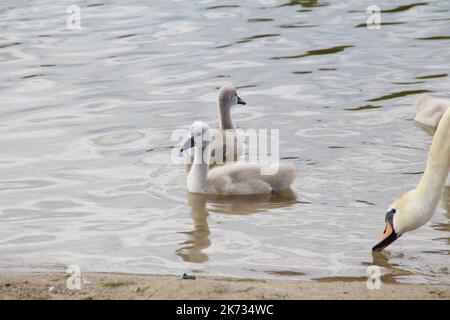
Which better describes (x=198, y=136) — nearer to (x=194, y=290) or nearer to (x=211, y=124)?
(x=211, y=124)

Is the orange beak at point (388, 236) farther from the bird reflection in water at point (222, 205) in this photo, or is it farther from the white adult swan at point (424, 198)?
the bird reflection in water at point (222, 205)

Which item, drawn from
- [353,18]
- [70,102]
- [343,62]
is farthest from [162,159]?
[353,18]

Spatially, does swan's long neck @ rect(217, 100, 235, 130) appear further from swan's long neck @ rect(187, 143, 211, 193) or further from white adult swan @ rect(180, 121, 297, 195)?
white adult swan @ rect(180, 121, 297, 195)

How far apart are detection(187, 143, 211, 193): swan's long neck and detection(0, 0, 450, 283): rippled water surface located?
125 millimetres

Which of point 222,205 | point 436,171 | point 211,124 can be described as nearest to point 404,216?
point 436,171

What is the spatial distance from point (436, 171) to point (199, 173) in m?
2.87

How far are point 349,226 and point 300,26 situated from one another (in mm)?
8303

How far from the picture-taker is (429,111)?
11055mm

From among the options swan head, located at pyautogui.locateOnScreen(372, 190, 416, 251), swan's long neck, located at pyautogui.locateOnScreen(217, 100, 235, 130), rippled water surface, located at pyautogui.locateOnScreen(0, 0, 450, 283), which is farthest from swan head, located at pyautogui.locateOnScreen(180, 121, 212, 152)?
swan head, located at pyautogui.locateOnScreen(372, 190, 416, 251)

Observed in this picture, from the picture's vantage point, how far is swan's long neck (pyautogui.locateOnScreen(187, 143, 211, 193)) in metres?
9.47

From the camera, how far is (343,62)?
13.9 meters

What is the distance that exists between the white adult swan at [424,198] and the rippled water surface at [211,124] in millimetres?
301

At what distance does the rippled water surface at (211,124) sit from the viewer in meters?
7.78
